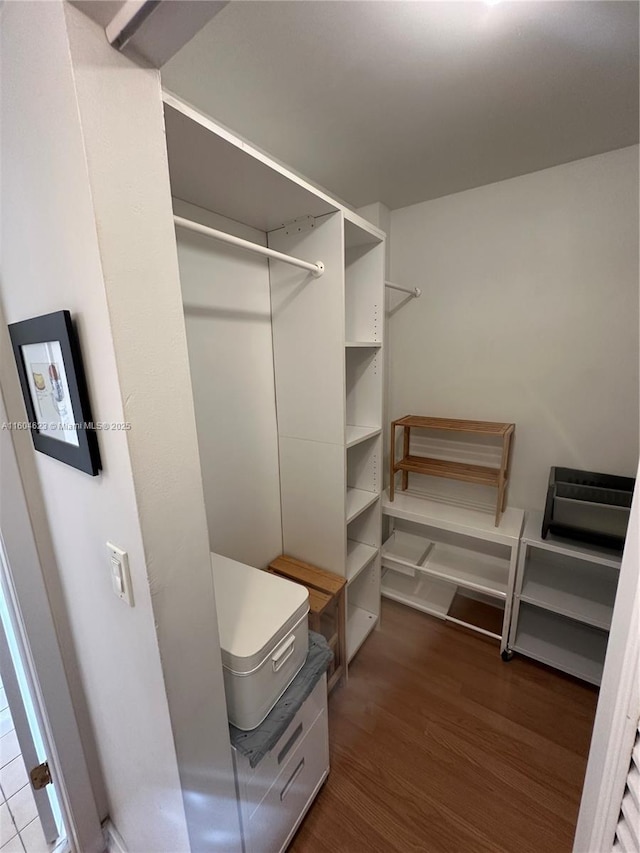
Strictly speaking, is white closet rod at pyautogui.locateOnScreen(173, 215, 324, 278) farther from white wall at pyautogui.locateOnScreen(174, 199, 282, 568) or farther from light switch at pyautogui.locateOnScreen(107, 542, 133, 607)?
light switch at pyautogui.locateOnScreen(107, 542, 133, 607)

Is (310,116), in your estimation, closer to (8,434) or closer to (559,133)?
(559,133)

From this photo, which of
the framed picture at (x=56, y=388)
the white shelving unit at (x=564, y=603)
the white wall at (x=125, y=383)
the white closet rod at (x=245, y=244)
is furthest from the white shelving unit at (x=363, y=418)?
the framed picture at (x=56, y=388)

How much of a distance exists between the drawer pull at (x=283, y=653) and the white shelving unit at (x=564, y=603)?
1.24m

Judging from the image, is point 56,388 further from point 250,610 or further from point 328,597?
point 328,597

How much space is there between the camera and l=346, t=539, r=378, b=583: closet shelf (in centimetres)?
170

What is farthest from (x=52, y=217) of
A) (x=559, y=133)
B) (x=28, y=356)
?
(x=559, y=133)

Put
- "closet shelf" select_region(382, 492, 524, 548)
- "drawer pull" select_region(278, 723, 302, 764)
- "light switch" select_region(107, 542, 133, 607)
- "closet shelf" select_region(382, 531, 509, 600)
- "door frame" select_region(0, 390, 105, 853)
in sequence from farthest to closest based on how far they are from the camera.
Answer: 1. "closet shelf" select_region(382, 531, 509, 600)
2. "closet shelf" select_region(382, 492, 524, 548)
3. "drawer pull" select_region(278, 723, 302, 764)
4. "door frame" select_region(0, 390, 105, 853)
5. "light switch" select_region(107, 542, 133, 607)

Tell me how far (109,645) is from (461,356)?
2.01 m

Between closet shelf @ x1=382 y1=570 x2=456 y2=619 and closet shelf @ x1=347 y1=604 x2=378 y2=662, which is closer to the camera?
closet shelf @ x1=347 y1=604 x2=378 y2=662

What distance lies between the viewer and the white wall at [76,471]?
0.52 metres

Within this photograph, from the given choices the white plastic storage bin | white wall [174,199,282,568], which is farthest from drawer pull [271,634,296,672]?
white wall [174,199,282,568]

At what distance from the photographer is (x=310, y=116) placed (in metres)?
1.23

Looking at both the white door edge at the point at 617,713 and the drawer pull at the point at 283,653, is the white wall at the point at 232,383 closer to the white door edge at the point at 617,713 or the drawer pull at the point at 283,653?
the drawer pull at the point at 283,653

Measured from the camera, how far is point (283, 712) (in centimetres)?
96
